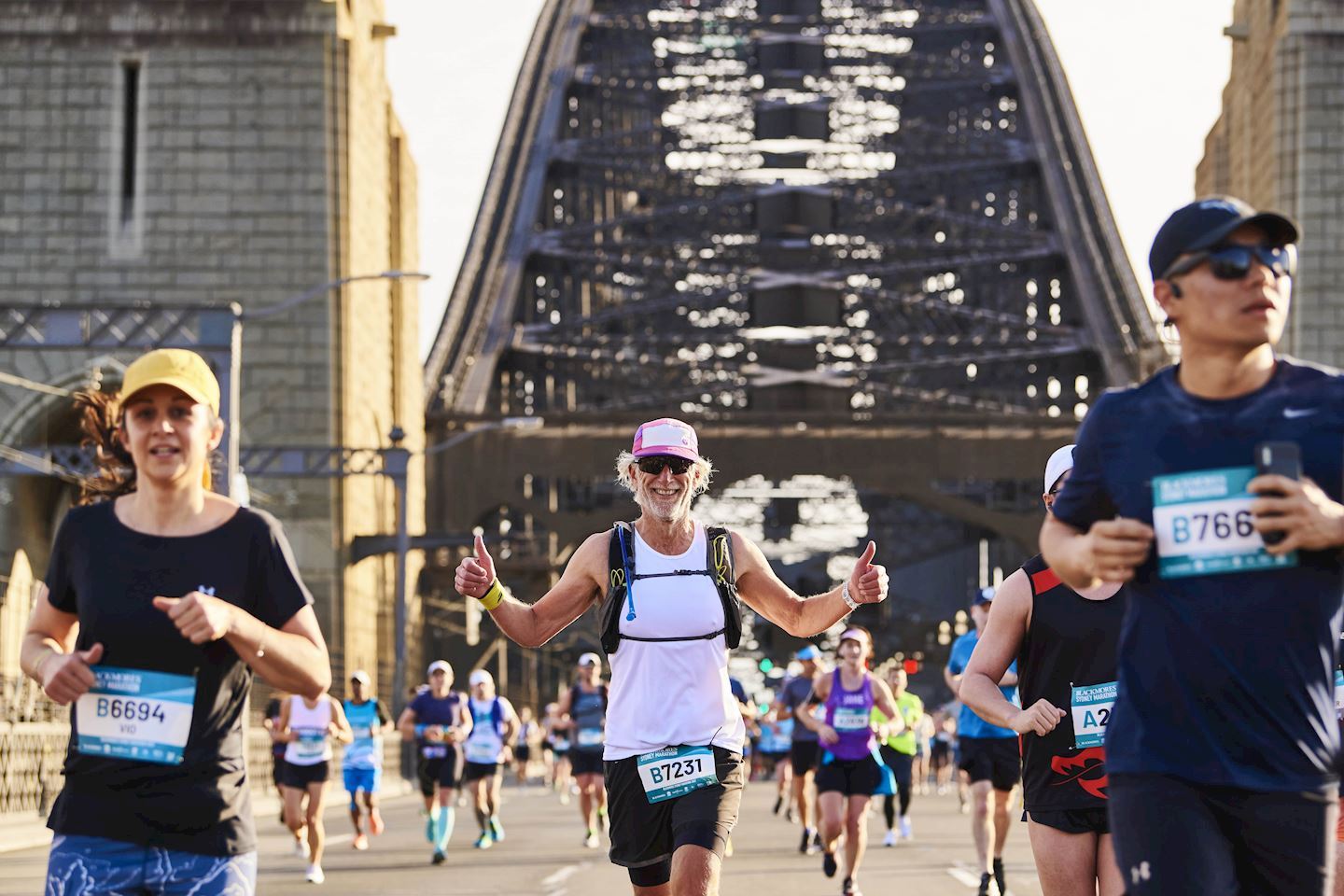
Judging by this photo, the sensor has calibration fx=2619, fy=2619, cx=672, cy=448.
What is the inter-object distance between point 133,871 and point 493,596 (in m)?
2.53

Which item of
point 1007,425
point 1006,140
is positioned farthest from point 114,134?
point 1006,140

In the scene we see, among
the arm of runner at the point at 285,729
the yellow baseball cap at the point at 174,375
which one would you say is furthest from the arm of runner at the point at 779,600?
the arm of runner at the point at 285,729

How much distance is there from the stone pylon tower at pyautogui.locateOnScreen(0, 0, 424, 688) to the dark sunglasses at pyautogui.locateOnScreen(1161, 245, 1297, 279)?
4732 cm

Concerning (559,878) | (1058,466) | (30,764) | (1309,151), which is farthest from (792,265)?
(1058,466)

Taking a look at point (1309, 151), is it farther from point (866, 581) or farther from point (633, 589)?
point (866, 581)

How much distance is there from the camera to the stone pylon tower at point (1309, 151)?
52969 mm

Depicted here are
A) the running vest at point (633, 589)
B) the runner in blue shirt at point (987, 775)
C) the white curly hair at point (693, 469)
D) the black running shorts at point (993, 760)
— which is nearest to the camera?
the running vest at point (633, 589)

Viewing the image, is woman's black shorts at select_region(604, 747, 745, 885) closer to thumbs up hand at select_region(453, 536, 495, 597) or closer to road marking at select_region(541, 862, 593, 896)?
thumbs up hand at select_region(453, 536, 495, 597)

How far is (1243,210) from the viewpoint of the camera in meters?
5.07

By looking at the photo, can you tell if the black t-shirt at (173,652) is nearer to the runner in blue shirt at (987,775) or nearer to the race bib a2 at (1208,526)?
the race bib a2 at (1208,526)

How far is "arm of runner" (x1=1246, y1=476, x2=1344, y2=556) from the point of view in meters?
4.86

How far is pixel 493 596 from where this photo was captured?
8.09 meters

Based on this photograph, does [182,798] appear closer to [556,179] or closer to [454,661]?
[454,661]

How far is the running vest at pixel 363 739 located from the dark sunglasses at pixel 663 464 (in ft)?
48.9
